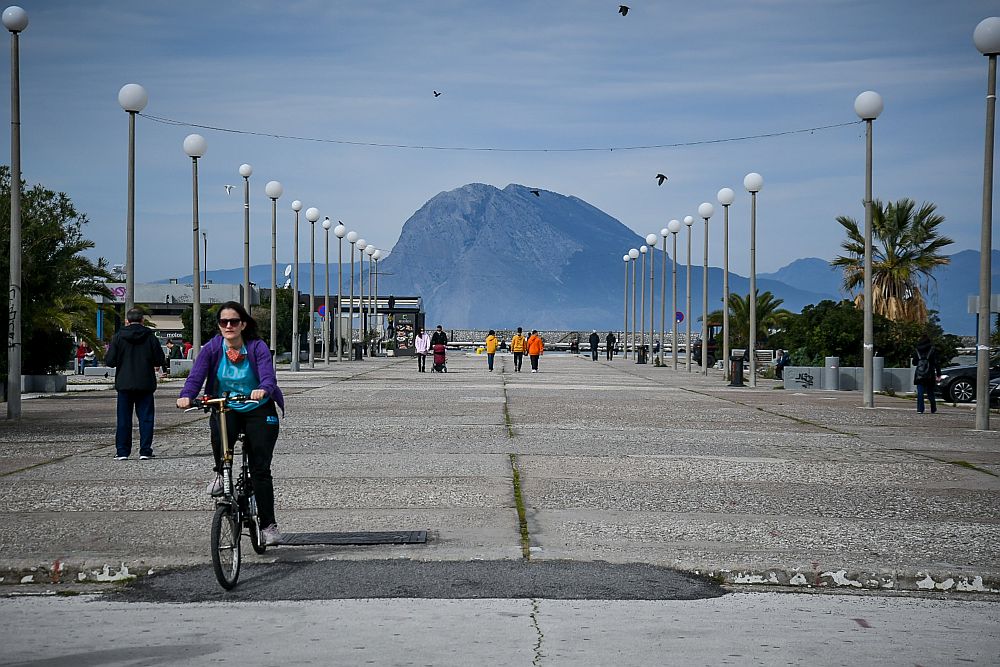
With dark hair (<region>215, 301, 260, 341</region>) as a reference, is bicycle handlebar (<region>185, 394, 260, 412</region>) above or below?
below

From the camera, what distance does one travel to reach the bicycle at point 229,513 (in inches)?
291

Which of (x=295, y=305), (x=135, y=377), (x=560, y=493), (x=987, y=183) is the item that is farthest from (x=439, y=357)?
(x=560, y=493)

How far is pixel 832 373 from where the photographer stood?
34.9m

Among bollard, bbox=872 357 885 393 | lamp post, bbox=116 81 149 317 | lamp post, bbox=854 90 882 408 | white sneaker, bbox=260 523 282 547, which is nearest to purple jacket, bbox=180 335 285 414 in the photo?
white sneaker, bbox=260 523 282 547

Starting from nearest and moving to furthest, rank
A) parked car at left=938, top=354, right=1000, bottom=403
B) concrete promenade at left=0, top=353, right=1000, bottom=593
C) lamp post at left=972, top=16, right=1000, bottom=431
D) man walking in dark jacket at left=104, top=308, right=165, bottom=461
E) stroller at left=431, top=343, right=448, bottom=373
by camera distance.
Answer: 1. concrete promenade at left=0, top=353, right=1000, bottom=593
2. man walking in dark jacket at left=104, top=308, right=165, bottom=461
3. lamp post at left=972, top=16, right=1000, bottom=431
4. parked car at left=938, top=354, right=1000, bottom=403
5. stroller at left=431, top=343, right=448, bottom=373

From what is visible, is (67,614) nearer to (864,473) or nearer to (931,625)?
(931,625)

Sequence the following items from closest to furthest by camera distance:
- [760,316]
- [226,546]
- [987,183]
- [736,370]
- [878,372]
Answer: [226,546]
[987,183]
[878,372]
[736,370]
[760,316]

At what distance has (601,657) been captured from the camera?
5945mm

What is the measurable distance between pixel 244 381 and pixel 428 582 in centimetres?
176

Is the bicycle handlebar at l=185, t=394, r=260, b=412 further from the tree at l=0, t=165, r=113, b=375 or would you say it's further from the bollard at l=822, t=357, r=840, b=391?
the bollard at l=822, t=357, r=840, b=391

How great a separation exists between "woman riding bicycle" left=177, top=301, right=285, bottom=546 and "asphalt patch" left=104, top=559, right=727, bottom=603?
707 mm

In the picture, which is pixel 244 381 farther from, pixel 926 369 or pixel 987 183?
pixel 926 369

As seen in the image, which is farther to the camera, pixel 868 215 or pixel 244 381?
pixel 868 215

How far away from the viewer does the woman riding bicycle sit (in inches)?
324
